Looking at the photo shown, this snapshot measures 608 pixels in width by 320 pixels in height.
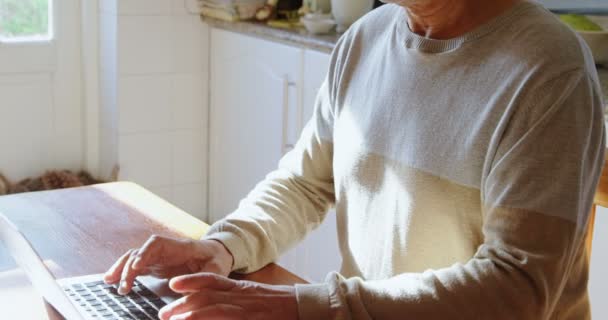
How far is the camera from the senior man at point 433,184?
3.14ft

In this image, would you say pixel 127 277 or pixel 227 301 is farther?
pixel 127 277

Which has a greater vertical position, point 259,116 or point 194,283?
point 194,283

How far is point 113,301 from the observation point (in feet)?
3.54

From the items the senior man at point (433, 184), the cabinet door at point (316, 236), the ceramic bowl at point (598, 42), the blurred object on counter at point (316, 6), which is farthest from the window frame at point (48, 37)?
the senior man at point (433, 184)

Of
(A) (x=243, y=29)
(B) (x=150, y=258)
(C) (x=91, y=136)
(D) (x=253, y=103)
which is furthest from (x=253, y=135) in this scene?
(B) (x=150, y=258)

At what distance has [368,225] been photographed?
1258 millimetres

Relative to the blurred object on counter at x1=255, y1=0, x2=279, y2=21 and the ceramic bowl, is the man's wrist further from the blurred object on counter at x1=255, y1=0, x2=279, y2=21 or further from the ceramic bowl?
the blurred object on counter at x1=255, y1=0, x2=279, y2=21

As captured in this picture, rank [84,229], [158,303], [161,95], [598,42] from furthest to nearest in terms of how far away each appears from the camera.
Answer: [161,95] < [598,42] < [84,229] < [158,303]

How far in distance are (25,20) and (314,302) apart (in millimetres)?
2416

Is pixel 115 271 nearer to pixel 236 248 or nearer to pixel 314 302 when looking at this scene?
pixel 236 248

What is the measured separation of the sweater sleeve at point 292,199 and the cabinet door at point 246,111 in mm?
1326

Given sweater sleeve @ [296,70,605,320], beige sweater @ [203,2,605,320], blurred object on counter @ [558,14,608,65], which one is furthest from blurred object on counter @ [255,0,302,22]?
sweater sleeve @ [296,70,605,320]

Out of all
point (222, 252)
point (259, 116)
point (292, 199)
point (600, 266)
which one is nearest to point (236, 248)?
point (222, 252)

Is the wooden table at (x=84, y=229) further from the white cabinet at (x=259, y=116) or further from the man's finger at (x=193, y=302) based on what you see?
the white cabinet at (x=259, y=116)
